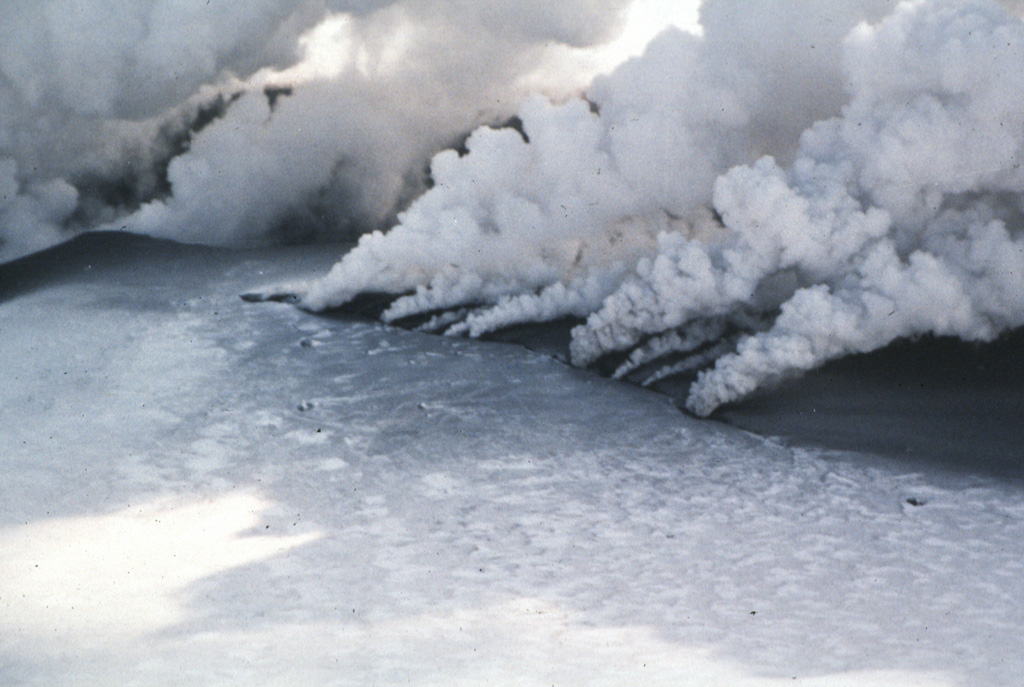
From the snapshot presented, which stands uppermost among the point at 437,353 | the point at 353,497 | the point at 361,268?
the point at 361,268

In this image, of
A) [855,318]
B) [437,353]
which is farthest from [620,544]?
[437,353]

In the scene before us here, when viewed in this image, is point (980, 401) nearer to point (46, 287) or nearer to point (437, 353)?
point (437, 353)

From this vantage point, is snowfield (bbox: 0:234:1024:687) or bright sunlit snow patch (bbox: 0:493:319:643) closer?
snowfield (bbox: 0:234:1024:687)

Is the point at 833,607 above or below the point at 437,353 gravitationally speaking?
below

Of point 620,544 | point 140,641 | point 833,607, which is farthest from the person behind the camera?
point 620,544

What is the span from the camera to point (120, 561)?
9312 millimetres

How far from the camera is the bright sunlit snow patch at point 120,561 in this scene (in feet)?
26.2

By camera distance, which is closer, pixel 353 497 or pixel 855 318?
pixel 353 497

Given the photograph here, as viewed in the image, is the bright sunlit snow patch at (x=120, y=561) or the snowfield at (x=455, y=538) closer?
the snowfield at (x=455, y=538)

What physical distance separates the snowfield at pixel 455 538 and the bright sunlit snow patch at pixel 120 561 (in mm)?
32

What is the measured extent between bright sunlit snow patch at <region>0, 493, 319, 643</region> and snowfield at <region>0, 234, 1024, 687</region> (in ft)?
0.10

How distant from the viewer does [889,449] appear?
483 inches

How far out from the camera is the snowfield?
7.26 meters

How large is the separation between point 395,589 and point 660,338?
845 cm
